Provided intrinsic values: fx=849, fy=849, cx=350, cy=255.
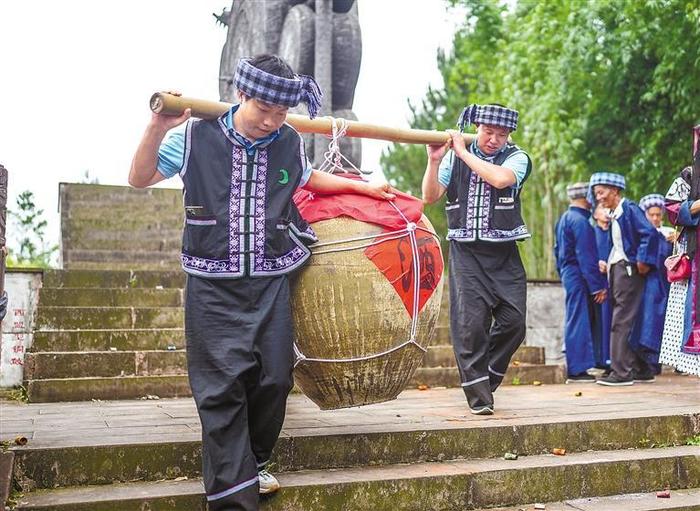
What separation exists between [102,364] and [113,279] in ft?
6.29

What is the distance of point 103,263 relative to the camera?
1073 centimetres

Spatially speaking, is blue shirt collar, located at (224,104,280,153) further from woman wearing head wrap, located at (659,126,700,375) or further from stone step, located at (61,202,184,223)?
stone step, located at (61,202,184,223)

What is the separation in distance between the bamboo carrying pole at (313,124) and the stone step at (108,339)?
334cm

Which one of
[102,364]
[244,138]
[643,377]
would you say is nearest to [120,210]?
[102,364]

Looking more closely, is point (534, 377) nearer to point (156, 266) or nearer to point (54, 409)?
point (54, 409)

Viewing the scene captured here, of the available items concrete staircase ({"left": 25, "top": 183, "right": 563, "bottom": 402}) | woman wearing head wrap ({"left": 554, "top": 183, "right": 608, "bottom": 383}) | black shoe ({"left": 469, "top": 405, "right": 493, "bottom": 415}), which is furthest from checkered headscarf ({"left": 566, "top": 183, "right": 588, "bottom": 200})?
black shoe ({"left": 469, "top": 405, "right": 493, "bottom": 415})

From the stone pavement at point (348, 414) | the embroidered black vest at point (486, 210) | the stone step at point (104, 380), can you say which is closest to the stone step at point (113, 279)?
the stone step at point (104, 380)

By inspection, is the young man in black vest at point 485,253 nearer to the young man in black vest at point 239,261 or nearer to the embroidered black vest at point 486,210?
the embroidered black vest at point 486,210

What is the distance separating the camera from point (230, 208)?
140 inches

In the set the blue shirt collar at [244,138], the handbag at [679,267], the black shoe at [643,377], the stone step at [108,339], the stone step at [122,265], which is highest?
the blue shirt collar at [244,138]

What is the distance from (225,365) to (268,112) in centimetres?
105

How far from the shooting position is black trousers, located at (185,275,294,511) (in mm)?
3369

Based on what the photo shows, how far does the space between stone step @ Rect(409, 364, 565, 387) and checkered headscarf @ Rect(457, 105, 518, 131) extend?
245 cm

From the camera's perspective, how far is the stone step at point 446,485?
143 inches
